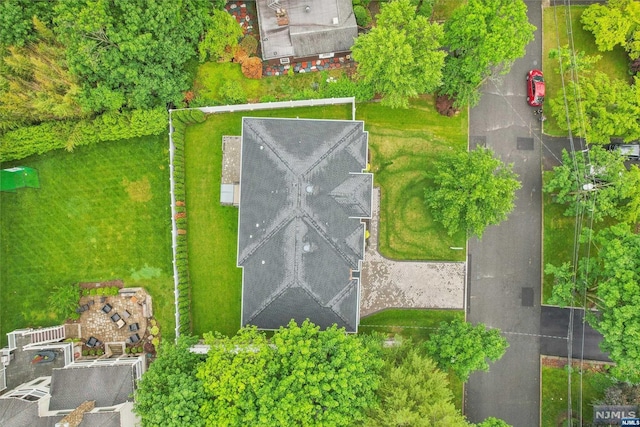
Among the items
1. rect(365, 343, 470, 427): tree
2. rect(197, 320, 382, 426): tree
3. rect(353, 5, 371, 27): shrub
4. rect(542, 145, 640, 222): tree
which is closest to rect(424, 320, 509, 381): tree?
rect(365, 343, 470, 427): tree

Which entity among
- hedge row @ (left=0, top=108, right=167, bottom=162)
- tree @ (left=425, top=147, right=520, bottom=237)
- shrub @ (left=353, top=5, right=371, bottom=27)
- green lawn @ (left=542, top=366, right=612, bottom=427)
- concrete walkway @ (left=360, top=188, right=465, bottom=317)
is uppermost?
shrub @ (left=353, top=5, right=371, bottom=27)

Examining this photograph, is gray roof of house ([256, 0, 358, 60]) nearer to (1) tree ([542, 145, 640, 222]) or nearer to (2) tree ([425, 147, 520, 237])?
(2) tree ([425, 147, 520, 237])

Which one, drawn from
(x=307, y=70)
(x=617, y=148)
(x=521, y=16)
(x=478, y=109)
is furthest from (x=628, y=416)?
(x=307, y=70)

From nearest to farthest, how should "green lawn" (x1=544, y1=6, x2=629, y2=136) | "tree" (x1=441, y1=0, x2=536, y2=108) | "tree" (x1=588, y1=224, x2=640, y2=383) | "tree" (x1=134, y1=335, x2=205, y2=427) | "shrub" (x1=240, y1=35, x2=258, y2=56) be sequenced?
"tree" (x1=134, y1=335, x2=205, y2=427) < "tree" (x1=588, y1=224, x2=640, y2=383) < "tree" (x1=441, y1=0, x2=536, y2=108) < "shrub" (x1=240, y1=35, x2=258, y2=56) < "green lawn" (x1=544, y1=6, x2=629, y2=136)

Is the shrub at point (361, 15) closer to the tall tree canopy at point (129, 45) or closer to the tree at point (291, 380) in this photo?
the tall tree canopy at point (129, 45)

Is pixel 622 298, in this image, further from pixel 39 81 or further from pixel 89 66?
pixel 39 81

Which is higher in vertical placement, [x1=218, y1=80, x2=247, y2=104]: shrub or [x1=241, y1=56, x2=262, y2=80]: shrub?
[x1=241, y1=56, x2=262, y2=80]: shrub
